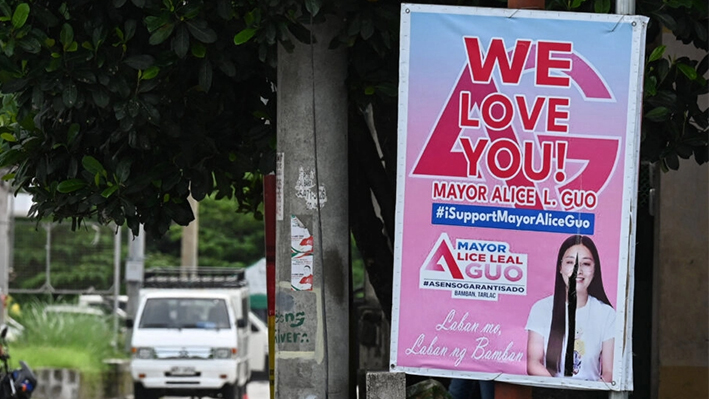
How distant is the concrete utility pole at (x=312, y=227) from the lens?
7.09 meters

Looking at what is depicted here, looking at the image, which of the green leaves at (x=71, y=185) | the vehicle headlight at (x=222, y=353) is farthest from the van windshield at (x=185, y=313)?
the green leaves at (x=71, y=185)

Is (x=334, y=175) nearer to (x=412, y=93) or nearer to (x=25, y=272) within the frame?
(x=412, y=93)

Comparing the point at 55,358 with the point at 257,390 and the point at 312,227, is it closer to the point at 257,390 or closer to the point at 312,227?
the point at 257,390

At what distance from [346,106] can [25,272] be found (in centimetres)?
3065

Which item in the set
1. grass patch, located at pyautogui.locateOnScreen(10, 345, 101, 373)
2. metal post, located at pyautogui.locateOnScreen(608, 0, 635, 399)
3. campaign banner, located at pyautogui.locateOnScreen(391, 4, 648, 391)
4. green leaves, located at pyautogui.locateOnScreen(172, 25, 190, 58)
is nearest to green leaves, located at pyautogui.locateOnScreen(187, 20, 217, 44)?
green leaves, located at pyautogui.locateOnScreen(172, 25, 190, 58)

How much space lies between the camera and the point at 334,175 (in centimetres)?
722

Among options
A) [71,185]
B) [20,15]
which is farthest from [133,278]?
[20,15]

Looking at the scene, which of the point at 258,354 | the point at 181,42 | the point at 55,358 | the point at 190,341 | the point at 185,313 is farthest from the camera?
the point at 258,354

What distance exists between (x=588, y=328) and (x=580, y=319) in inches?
2.3

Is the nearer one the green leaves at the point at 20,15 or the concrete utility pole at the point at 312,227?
the green leaves at the point at 20,15

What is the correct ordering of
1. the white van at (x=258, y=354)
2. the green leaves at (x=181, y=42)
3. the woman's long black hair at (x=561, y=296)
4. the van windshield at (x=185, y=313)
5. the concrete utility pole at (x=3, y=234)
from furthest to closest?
the white van at (x=258, y=354) < the concrete utility pole at (x=3, y=234) < the van windshield at (x=185, y=313) < the green leaves at (x=181, y=42) < the woman's long black hair at (x=561, y=296)

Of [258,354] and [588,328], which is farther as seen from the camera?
[258,354]

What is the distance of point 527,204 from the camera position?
246 inches

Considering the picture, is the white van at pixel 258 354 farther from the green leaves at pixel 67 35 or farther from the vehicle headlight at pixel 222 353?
the green leaves at pixel 67 35
